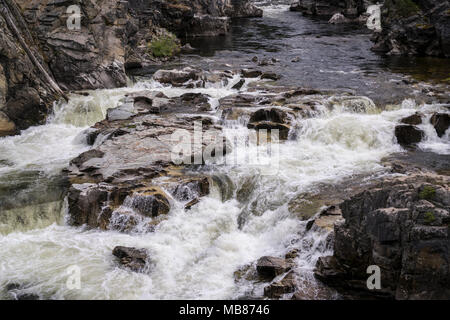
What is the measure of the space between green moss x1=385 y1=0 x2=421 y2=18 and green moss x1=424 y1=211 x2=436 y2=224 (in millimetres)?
25076

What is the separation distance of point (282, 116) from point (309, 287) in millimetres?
8641

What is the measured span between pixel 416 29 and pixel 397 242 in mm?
23890

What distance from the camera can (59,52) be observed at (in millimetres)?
20547

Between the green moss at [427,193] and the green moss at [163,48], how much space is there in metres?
22.1

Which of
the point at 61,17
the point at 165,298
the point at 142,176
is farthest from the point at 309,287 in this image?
the point at 61,17

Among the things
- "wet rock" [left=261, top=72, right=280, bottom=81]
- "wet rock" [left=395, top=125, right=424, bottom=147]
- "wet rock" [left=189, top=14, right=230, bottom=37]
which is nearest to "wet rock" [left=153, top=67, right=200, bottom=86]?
"wet rock" [left=261, top=72, right=280, bottom=81]

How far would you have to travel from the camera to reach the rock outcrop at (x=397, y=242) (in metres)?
6.97

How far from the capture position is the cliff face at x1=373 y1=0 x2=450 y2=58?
2666 cm

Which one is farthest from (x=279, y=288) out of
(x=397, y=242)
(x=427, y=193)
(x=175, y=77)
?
(x=175, y=77)

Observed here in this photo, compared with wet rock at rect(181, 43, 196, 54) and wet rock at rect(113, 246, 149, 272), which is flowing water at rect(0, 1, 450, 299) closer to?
wet rock at rect(113, 246, 149, 272)

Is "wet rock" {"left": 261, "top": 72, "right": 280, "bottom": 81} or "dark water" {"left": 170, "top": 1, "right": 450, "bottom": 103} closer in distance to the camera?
"dark water" {"left": 170, "top": 1, "right": 450, "bottom": 103}

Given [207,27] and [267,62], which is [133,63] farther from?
[207,27]

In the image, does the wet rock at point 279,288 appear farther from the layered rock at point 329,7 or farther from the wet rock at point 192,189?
the layered rock at point 329,7

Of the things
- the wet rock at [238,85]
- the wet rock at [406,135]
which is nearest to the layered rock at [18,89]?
the wet rock at [238,85]
